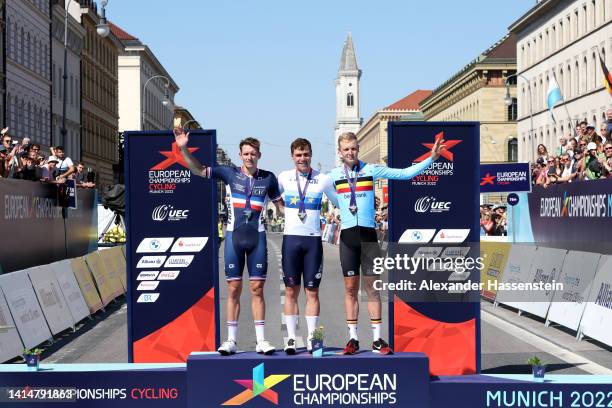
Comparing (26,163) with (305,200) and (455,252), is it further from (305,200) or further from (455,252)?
(305,200)

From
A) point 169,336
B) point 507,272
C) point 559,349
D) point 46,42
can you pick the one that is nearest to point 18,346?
point 169,336

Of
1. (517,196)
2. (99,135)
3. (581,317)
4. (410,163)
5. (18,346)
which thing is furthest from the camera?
(99,135)

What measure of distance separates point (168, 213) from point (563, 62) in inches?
3053

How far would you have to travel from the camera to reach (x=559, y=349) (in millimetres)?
15031

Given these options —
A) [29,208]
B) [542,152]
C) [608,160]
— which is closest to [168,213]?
[29,208]

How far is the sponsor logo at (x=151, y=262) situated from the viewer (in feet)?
36.9

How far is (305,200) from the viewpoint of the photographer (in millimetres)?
9664

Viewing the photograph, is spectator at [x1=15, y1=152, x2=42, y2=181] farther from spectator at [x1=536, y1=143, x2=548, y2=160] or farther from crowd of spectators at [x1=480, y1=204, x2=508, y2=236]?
crowd of spectators at [x1=480, y1=204, x2=508, y2=236]

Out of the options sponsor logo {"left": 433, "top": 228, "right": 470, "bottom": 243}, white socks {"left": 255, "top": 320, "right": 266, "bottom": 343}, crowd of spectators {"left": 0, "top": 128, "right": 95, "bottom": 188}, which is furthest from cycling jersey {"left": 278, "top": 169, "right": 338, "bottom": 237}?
crowd of spectators {"left": 0, "top": 128, "right": 95, "bottom": 188}

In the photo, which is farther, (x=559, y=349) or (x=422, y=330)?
(x=559, y=349)

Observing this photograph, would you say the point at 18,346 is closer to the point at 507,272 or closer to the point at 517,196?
the point at 507,272

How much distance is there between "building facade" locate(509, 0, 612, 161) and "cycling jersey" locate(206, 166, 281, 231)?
55715 mm

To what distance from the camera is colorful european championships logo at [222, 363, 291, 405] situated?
28.2ft

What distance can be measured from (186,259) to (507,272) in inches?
480
